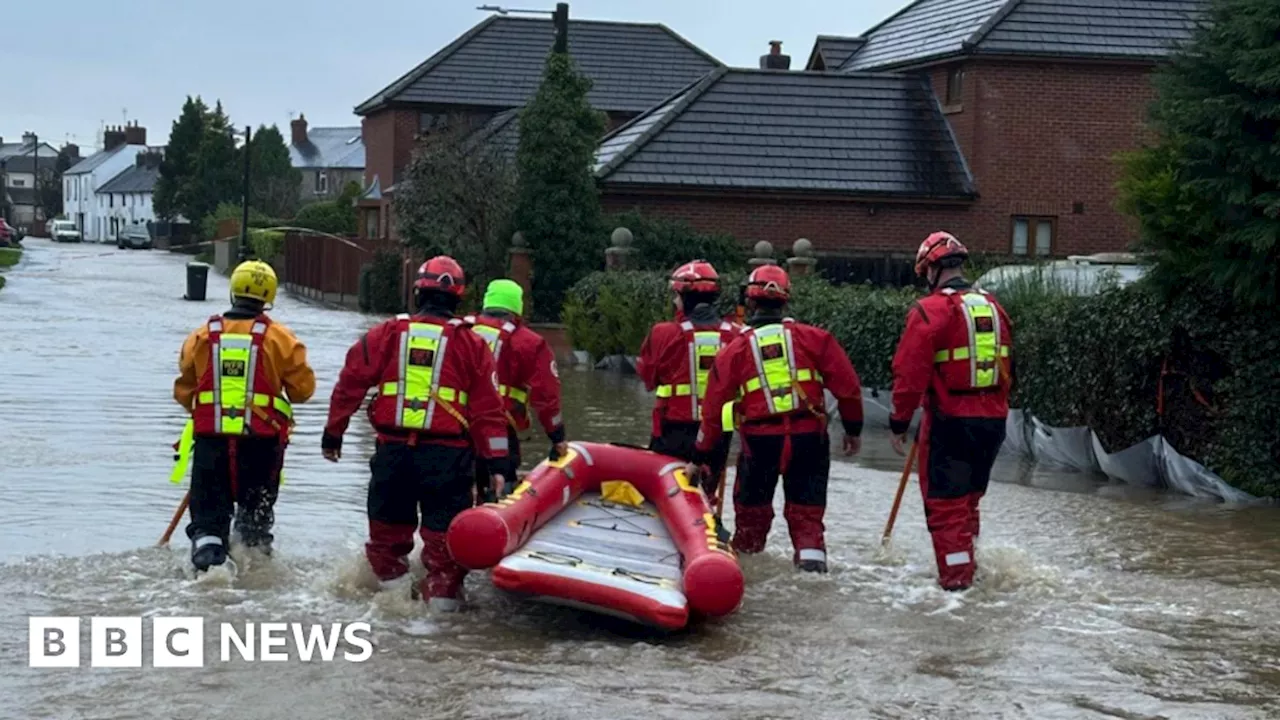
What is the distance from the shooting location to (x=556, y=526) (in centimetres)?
987

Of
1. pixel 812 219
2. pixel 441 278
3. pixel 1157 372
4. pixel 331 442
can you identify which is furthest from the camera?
pixel 812 219

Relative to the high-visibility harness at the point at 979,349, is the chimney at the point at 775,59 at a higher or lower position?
higher

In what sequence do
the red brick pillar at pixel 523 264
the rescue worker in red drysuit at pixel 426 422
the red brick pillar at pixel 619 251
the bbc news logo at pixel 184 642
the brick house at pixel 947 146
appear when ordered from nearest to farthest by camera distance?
the bbc news logo at pixel 184 642
the rescue worker in red drysuit at pixel 426 422
the red brick pillar at pixel 619 251
the red brick pillar at pixel 523 264
the brick house at pixel 947 146

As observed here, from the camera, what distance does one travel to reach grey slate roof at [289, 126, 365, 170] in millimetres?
107188

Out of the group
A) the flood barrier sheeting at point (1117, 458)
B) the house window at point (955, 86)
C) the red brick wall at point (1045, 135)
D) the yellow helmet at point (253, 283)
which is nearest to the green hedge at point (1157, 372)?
the flood barrier sheeting at point (1117, 458)

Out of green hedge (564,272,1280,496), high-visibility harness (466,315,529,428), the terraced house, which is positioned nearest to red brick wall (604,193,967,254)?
the terraced house

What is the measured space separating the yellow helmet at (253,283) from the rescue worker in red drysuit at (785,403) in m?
2.51

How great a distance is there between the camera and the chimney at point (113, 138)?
139500 millimetres

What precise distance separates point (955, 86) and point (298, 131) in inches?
3359

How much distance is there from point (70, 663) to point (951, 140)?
86.0 ft

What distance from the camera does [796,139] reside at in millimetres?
32156

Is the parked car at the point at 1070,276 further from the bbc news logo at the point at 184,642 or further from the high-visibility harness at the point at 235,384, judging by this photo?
the bbc news logo at the point at 184,642

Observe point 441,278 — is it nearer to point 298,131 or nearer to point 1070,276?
point 1070,276

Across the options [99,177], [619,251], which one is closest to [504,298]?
[619,251]
